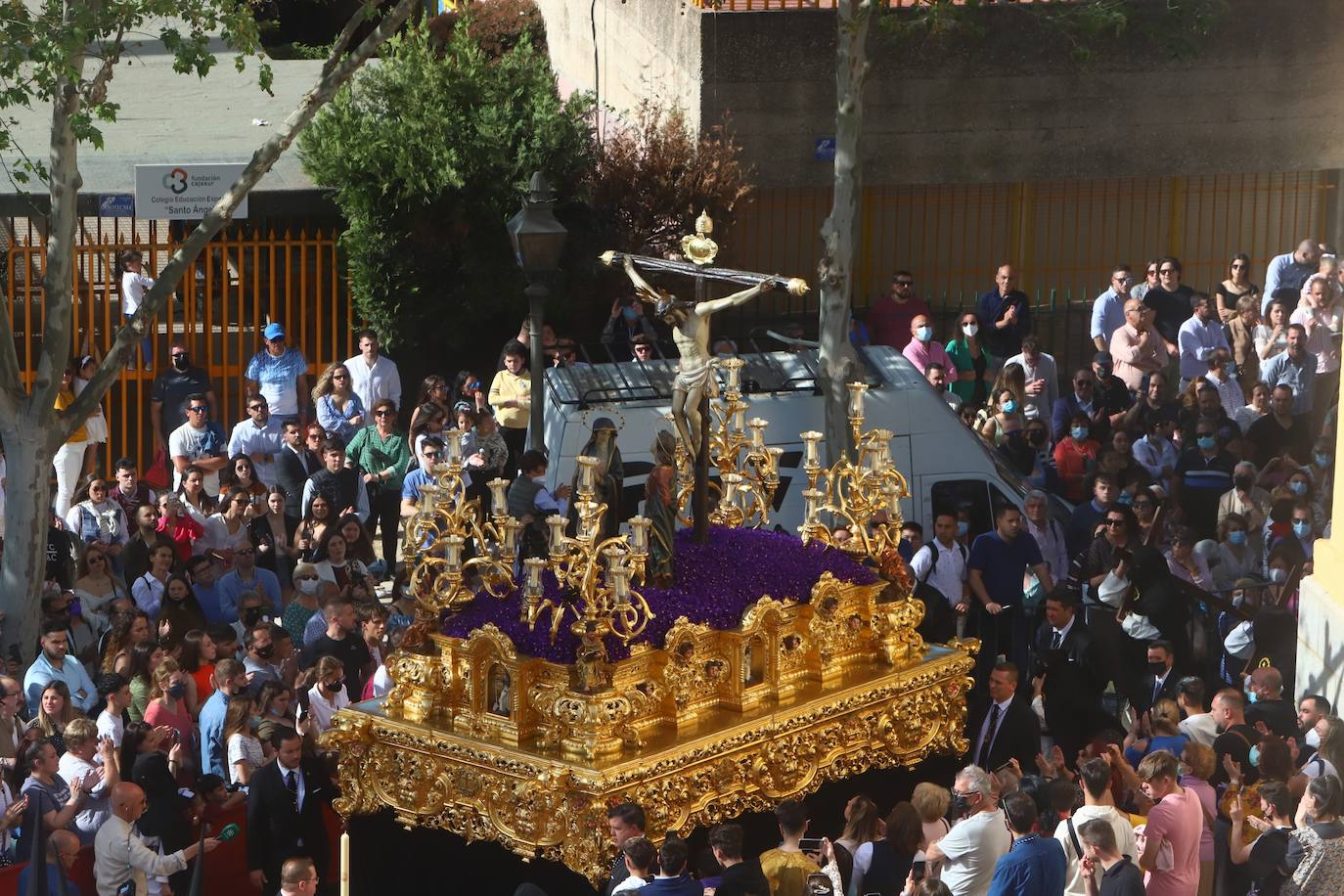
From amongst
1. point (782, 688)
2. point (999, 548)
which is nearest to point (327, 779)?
point (782, 688)

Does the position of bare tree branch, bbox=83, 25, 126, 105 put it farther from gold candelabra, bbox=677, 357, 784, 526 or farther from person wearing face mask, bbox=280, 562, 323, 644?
gold candelabra, bbox=677, 357, 784, 526

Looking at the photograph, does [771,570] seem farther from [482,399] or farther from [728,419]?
[482,399]

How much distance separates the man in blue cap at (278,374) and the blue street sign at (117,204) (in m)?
2.05

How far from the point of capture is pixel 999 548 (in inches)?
567

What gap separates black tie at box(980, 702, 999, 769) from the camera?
1169cm

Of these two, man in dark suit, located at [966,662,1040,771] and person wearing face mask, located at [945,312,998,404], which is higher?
person wearing face mask, located at [945,312,998,404]

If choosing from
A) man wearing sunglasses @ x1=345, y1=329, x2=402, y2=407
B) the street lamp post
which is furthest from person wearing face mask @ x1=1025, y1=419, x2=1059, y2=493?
man wearing sunglasses @ x1=345, y1=329, x2=402, y2=407

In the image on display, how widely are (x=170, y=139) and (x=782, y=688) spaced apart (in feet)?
46.2

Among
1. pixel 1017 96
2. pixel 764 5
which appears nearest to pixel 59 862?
pixel 764 5

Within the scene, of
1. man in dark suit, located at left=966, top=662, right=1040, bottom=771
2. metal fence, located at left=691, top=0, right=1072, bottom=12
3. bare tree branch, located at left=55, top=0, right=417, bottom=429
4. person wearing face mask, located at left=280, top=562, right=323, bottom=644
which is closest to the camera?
man in dark suit, located at left=966, top=662, right=1040, bottom=771

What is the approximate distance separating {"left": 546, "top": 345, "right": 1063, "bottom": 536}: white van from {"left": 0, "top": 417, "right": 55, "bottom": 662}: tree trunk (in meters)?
3.40

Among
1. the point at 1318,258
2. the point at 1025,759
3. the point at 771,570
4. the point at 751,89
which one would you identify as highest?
the point at 751,89

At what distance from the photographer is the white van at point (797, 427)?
1530cm

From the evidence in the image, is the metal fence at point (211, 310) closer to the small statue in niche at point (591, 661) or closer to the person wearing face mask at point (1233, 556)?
the person wearing face mask at point (1233, 556)
